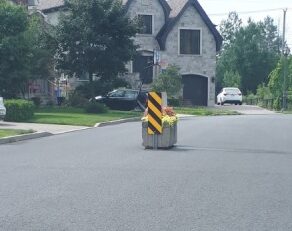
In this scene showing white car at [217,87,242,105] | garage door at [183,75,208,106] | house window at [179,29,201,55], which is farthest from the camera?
white car at [217,87,242,105]

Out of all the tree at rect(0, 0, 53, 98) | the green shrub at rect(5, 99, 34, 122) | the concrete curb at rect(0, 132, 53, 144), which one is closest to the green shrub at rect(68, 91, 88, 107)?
the tree at rect(0, 0, 53, 98)

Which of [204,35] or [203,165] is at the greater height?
[204,35]

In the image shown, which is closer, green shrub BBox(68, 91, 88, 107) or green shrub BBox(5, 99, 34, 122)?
green shrub BBox(5, 99, 34, 122)

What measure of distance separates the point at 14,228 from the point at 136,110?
32463mm

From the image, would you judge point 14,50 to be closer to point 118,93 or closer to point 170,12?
point 118,93

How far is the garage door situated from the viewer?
50522mm

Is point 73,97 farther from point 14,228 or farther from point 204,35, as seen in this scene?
point 14,228

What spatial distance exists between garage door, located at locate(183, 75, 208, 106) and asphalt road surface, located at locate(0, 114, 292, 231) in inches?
A: 1300

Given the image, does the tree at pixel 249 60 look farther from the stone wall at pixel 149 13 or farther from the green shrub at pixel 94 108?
the green shrub at pixel 94 108

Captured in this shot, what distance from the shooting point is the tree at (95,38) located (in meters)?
35.8

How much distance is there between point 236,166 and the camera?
12766 mm

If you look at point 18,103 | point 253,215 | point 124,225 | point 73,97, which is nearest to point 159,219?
point 124,225

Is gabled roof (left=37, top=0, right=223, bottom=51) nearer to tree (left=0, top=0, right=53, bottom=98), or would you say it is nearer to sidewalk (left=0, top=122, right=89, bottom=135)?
tree (left=0, top=0, right=53, bottom=98)

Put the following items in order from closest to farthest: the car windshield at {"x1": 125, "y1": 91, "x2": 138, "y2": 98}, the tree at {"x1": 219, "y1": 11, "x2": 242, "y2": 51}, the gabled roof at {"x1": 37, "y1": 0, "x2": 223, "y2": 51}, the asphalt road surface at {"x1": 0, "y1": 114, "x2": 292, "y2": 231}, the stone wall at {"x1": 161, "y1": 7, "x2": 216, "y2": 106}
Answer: the asphalt road surface at {"x1": 0, "y1": 114, "x2": 292, "y2": 231}, the car windshield at {"x1": 125, "y1": 91, "x2": 138, "y2": 98}, the gabled roof at {"x1": 37, "y1": 0, "x2": 223, "y2": 51}, the stone wall at {"x1": 161, "y1": 7, "x2": 216, "y2": 106}, the tree at {"x1": 219, "y1": 11, "x2": 242, "y2": 51}
